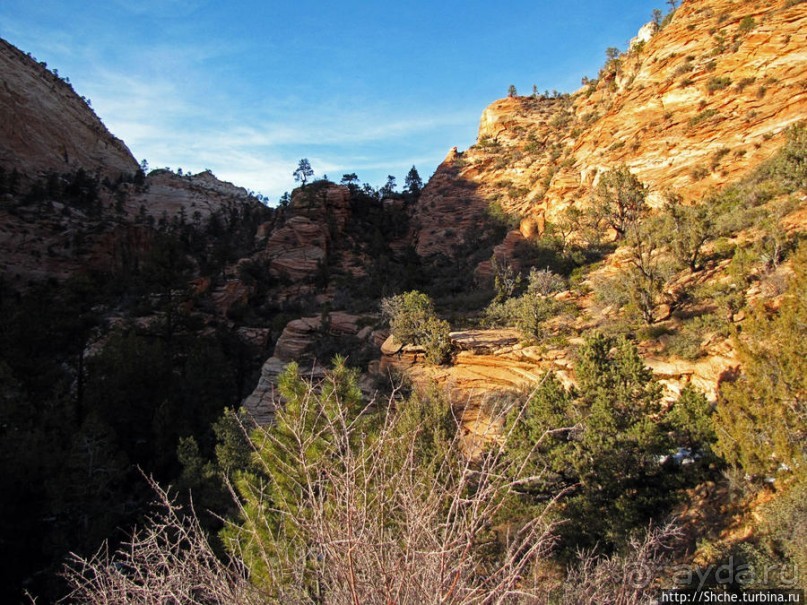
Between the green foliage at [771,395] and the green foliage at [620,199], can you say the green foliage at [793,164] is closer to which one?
the green foliage at [620,199]

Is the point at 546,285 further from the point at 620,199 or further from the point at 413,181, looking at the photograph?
the point at 413,181

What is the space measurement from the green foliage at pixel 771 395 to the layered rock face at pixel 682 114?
49.5 ft

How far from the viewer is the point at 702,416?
27.8 feet

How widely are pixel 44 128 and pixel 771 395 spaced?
68.5 metres

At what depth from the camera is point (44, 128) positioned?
49625mm

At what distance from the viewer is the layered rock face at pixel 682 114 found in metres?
19.7

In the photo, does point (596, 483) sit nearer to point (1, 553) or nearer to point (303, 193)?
point (1, 553)

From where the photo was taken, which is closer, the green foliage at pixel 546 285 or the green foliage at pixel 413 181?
the green foliage at pixel 546 285

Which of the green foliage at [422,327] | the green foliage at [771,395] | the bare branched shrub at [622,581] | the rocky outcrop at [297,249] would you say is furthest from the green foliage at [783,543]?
the rocky outcrop at [297,249]

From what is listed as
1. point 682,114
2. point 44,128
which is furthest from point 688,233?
point 44,128

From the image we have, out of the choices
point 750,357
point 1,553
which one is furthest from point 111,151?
point 750,357

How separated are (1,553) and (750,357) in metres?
17.6

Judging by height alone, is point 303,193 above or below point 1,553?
above

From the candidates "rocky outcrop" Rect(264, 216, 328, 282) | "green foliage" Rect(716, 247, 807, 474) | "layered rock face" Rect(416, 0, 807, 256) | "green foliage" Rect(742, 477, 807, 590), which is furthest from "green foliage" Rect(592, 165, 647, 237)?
"rocky outcrop" Rect(264, 216, 328, 282)
